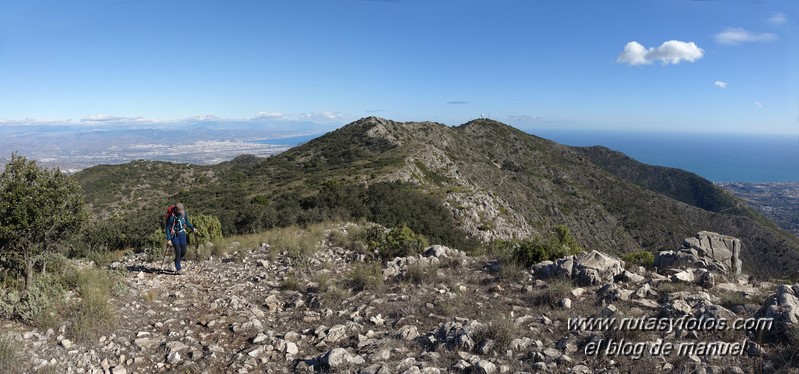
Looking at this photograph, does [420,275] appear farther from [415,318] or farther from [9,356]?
A: [9,356]

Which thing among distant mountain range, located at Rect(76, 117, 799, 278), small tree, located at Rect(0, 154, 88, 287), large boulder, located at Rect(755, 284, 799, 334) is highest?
small tree, located at Rect(0, 154, 88, 287)

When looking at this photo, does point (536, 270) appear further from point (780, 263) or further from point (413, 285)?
point (780, 263)

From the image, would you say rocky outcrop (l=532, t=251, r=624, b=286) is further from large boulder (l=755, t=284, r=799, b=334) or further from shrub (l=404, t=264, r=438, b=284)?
large boulder (l=755, t=284, r=799, b=334)

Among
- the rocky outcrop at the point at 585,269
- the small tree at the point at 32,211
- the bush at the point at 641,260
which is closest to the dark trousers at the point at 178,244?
the small tree at the point at 32,211

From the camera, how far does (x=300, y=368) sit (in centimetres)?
507

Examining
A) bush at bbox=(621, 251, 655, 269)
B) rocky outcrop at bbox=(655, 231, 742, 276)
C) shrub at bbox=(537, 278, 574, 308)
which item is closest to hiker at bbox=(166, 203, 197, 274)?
shrub at bbox=(537, 278, 574, 308)

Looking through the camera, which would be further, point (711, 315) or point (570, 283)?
point (570, 283)

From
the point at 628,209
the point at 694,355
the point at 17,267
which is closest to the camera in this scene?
the point at 694,355

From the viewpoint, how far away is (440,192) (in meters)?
38.1

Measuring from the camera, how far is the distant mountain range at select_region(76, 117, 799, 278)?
30.2 metres

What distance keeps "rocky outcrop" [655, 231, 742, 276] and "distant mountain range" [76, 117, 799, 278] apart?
597 inches

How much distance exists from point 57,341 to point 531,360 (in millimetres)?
6658

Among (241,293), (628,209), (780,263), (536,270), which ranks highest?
(536,270)

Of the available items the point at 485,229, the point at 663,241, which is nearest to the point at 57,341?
the point at 485,229
